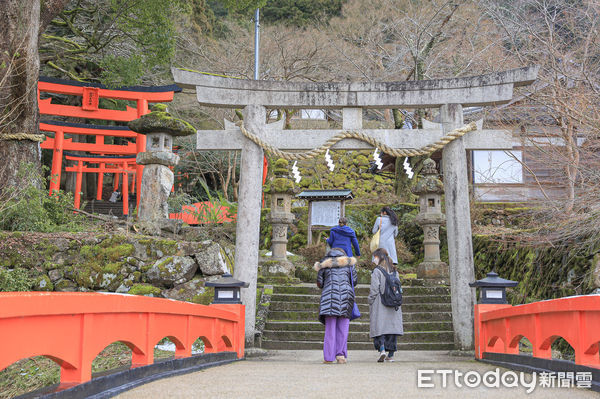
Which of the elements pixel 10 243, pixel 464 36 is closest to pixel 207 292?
pixel 10 243

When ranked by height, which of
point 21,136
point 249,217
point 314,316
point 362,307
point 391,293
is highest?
point 21,136

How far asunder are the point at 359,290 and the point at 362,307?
579 mm

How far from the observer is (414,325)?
32.4ft

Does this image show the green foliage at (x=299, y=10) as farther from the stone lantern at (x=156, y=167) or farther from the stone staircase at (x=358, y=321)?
the stone staircase at (x=358, y=321)

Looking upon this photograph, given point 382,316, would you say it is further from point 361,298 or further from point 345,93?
point 361,298

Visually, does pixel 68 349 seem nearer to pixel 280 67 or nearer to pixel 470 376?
pixel 470 376

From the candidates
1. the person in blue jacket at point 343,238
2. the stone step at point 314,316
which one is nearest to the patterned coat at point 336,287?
the person in blue jacket at point 343,238

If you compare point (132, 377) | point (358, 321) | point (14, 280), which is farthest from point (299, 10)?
point (132, 377)

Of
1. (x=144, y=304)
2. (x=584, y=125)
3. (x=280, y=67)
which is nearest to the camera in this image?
(x=144, y=304)

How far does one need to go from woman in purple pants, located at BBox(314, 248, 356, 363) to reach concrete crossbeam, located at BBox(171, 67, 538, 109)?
8.25 ft

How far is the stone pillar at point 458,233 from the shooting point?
759 centimetres

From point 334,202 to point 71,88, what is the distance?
836 centimetres

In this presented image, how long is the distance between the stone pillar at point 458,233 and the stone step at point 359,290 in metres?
3.59

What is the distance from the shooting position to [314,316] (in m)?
10.3
